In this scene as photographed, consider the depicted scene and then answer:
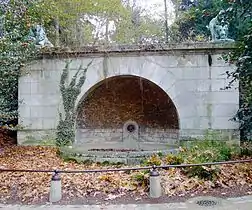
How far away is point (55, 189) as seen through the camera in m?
6.77

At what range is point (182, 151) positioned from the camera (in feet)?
32.2

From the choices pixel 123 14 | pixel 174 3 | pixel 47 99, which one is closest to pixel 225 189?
pixel 47 99

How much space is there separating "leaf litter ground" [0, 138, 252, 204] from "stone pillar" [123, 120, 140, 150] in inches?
201

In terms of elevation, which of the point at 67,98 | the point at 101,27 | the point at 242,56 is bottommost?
the point at 67,98

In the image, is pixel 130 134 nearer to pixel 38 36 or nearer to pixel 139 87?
pixel 139 87

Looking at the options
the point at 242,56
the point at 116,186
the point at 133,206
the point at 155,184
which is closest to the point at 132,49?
the point at 242,56

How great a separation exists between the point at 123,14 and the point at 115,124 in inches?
319

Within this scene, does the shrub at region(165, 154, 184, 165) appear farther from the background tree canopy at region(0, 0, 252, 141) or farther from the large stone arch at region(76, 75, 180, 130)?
the large stone arch at region(76, 75, 180, 130)

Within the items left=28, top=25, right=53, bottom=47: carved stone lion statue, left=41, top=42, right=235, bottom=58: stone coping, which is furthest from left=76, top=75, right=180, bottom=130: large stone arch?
left=28, top=25, right=53, bottom=47: carved stone lion statue

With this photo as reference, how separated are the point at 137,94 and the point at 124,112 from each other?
0.81 metres

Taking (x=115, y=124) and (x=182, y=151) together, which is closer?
(x=182, y=151)

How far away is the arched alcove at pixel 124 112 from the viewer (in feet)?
41.8

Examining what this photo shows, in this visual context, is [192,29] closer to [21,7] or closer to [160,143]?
[160,143]

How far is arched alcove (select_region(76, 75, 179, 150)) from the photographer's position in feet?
41.8
